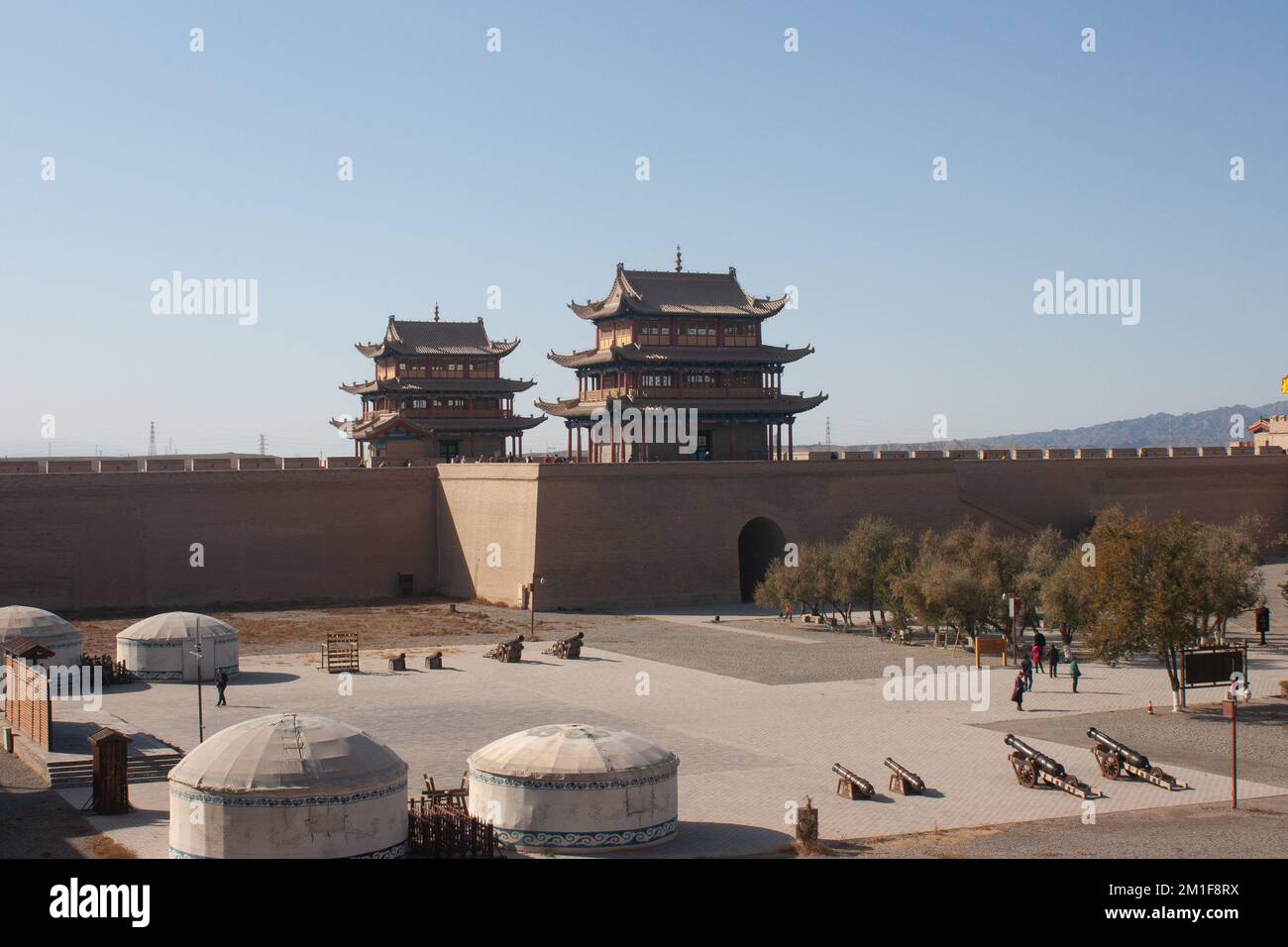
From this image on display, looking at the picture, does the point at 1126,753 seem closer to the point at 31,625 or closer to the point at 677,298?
the point at 31,625

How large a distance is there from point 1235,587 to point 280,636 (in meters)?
26.5

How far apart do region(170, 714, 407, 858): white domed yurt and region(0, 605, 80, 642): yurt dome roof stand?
17735 mm

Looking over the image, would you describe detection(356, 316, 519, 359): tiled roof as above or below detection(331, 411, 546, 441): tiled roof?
above

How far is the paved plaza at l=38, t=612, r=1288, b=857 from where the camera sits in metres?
20.8

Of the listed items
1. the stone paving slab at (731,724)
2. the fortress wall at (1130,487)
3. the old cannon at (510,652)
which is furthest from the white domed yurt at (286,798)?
the fortress wall at (1130,487)

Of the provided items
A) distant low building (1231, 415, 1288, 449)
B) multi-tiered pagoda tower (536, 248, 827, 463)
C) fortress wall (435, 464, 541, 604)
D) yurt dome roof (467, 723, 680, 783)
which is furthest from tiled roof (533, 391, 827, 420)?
yurt dome roof (467, 723, 680, 783)

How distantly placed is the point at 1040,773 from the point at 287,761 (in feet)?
38.7

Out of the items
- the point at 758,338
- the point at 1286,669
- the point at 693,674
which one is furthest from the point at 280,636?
the point at 1286,669

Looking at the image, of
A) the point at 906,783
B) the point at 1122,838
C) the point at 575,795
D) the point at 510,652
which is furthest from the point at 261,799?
the point at 510,652

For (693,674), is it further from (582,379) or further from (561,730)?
(582,379)

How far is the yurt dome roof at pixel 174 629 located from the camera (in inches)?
1359

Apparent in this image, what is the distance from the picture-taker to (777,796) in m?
21.6

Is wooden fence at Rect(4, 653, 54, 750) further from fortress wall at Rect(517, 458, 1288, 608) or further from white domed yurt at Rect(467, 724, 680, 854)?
fortress wall at Rect(517, 458, 1288, 608)

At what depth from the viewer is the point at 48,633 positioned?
33438 millimetres
